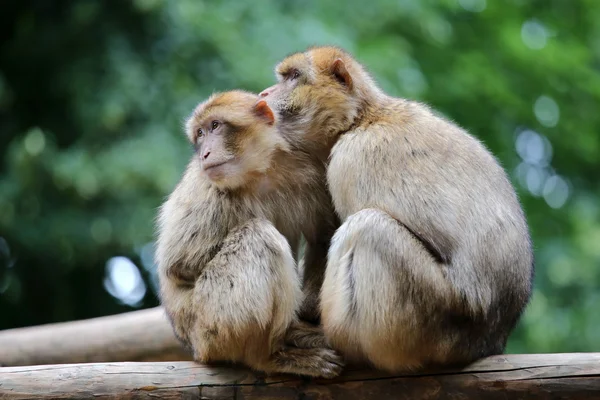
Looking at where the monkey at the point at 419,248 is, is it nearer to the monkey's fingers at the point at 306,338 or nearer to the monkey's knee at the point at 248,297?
the monkey's fingers at the point at 306,338

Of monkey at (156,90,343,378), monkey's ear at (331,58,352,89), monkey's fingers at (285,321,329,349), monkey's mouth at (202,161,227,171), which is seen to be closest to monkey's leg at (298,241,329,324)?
monkey at (156,90,343,378)

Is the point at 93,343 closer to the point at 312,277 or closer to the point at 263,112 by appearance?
the point at 312,277

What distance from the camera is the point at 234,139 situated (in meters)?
5.52

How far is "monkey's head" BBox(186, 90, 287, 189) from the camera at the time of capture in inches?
213

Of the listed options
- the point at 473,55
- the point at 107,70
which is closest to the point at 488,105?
the point at 473,55

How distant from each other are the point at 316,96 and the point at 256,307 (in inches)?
53.4

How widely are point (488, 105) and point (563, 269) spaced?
2418mm

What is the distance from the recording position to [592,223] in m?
12.6

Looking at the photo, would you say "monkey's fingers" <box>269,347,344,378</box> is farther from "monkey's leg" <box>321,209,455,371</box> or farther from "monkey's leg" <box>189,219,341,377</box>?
"monkey's leg" <box>321,209,455,371</box>

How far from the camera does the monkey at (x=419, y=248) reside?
4.89m

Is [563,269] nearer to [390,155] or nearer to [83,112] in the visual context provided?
[83,112]

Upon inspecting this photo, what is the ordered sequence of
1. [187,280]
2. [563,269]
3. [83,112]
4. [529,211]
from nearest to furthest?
1. [187,280]
2. [83,112]
3. [563,269]
4. [529,211]

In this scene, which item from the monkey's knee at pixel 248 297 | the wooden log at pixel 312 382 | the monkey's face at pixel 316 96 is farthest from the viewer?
the monkey's face at pixel 316 96

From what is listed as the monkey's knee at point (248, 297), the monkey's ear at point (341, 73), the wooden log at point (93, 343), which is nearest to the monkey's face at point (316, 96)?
the monkey's ear at point (341, 73)
